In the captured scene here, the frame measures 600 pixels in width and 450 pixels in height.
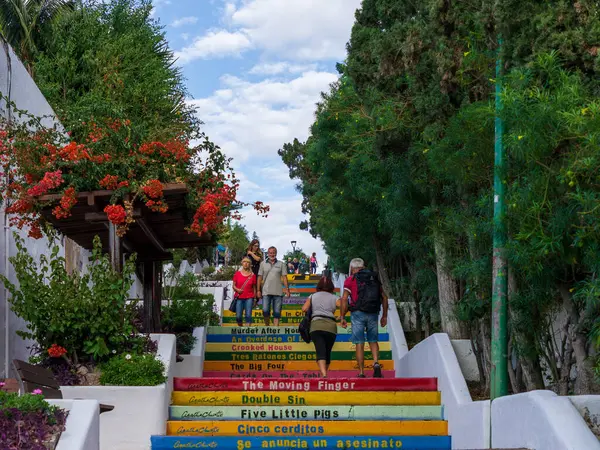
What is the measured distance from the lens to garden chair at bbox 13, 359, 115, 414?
8258 mm

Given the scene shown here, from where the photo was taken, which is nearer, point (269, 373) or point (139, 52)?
point (269, 373)

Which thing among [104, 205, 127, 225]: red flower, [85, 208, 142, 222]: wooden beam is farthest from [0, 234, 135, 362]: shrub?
[85, 208, 142, 222]: wooden beam

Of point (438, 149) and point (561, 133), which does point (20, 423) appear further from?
point (438, 149)

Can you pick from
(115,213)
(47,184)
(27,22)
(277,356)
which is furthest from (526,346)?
(27,22)

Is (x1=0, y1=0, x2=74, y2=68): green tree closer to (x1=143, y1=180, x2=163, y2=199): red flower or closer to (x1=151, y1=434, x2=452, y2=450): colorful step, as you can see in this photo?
(x1=143, y1=180, x2=163, y2=199): red flower

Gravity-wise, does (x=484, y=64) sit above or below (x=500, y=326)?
above

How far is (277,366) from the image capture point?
608 inches

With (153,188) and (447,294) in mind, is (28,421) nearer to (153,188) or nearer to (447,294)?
(153,188)

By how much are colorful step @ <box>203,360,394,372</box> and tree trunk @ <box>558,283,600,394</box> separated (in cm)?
675

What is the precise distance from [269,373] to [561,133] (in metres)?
8.57

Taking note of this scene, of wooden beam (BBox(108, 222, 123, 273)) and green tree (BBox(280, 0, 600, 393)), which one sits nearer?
green tree (BBox(280, 0, 600, 393))

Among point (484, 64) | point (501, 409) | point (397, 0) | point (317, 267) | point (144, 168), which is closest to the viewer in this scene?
point (501, 409)

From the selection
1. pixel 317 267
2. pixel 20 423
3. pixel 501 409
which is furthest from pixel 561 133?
pixel 317 267

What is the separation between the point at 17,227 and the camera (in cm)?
1200
